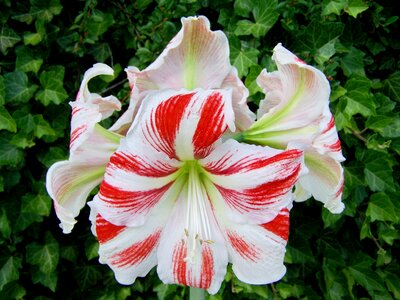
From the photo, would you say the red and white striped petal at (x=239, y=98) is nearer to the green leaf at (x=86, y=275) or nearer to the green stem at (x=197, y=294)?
the green stem at (x=197, y=294)

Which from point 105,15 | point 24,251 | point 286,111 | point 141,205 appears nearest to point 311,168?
point 286,111

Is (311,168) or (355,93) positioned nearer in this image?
(311,168)

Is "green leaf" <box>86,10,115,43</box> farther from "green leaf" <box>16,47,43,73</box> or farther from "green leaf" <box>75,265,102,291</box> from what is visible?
"green leaf" <box>75,265,102,291</box>

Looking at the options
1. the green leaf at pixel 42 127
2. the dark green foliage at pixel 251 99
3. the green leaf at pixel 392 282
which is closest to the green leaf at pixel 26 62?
the dark green foliage at pixel 251 99

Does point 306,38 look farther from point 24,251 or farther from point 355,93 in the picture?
point 24,251

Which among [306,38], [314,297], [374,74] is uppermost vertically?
[306,38]

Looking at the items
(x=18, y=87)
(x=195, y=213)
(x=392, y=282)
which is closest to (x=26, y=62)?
(x=18, y=87)
